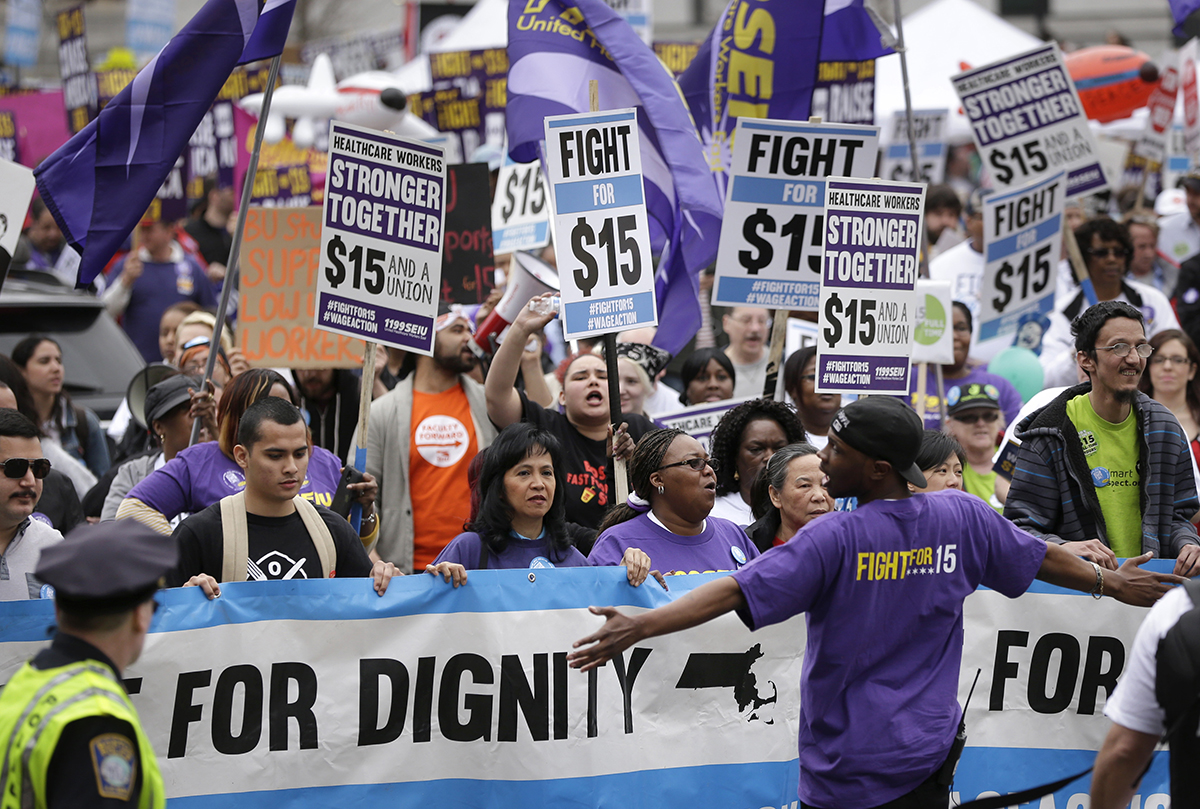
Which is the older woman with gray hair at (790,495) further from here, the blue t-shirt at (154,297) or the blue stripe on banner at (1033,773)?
the blue t-shirt at (154,297)

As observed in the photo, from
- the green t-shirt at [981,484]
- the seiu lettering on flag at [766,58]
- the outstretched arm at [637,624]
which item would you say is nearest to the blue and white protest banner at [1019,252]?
the seiu lettering on flag at [766,58]

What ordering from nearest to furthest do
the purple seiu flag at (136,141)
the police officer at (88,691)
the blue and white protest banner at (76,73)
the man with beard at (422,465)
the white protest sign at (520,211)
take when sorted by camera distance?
the police officer at (88,691) < the purple seiu flag at (136,141) < the man with beard at (422,465) < the white protest sign at (520,211) < the blue and white protest banner at (76,73)

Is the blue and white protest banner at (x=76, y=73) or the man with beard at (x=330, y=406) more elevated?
the blue and white protest banner at (x=76, y=73)

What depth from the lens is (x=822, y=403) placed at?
7129 mm

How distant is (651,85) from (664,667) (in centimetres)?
314

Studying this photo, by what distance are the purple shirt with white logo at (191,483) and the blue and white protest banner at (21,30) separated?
1732 cm

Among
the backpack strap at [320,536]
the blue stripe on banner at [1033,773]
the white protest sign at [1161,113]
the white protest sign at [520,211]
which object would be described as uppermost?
the white protest sign at [1161,113]

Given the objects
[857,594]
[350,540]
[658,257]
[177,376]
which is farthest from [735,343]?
[857,594]

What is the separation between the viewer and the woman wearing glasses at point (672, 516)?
5133 mm

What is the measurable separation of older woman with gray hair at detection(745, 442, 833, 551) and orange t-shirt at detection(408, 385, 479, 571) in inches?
57.2

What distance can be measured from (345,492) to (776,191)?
2.83 m

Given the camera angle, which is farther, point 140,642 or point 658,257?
point 658,257

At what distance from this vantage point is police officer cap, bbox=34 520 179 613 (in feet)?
9.07

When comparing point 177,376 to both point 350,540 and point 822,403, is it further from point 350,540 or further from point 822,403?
point 822,403
